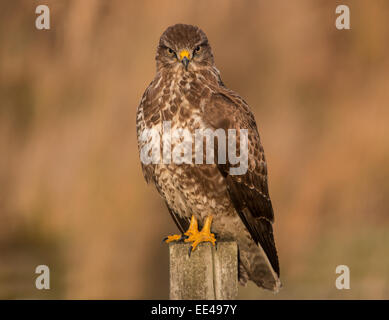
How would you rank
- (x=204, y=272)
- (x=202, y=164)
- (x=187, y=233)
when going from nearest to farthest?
(x=204, y=272), (x=202, y=164), (x=187, y=233)

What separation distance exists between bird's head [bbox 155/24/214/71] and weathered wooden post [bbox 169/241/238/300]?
128 centimetres

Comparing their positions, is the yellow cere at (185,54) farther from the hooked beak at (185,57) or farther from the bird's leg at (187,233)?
the bird's leg at (187,233)

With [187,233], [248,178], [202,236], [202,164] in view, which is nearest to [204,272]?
[202,236]

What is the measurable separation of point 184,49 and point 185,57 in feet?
0.25

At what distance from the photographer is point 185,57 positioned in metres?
3.73

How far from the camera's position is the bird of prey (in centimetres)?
369

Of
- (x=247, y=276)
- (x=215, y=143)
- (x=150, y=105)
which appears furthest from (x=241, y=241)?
(x=150, y=105)

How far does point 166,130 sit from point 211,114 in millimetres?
328

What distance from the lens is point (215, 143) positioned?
367 centimetres

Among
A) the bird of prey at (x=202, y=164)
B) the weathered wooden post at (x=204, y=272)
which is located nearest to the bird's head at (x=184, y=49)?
the bird of prey at (x=202, y=164)

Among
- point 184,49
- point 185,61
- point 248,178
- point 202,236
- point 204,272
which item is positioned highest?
point 184,49

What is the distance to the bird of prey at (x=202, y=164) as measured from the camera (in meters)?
3.69

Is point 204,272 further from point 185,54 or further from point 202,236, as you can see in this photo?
point 185,54
